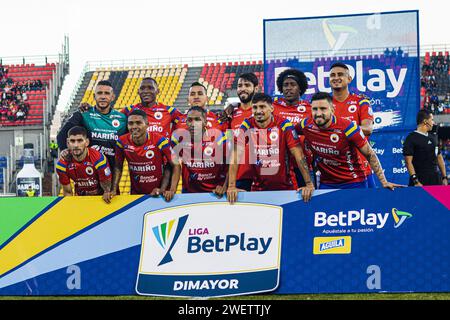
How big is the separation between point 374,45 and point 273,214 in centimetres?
492

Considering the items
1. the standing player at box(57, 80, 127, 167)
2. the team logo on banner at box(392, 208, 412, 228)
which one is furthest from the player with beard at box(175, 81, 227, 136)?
the team logo on banner at box(392, 208, 412, 228)

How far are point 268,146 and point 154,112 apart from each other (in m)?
2.19

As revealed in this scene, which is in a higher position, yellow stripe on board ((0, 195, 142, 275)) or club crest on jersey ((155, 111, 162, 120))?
club crest on jersey ((155, 111, 162, 120))

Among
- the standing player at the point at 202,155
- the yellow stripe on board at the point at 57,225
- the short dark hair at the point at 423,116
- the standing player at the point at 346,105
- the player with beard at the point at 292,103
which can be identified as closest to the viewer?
the yellow stripe on board at the point at 57,225

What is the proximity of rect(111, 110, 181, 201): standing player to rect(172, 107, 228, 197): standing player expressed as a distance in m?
0.24

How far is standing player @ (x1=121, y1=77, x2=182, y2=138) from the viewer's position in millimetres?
9531

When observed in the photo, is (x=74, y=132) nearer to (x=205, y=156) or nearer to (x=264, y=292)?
(x=205, y=156)

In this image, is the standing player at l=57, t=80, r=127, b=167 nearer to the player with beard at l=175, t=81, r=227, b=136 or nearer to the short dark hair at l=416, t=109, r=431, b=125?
the player with beard at l=175, t=81, r=227, b=136

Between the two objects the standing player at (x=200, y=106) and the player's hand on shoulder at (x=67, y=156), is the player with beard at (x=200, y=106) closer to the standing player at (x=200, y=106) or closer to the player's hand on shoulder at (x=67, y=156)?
the standing player at (x=200, y=106)

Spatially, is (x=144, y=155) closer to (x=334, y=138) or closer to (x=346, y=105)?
(x=334, y=138)

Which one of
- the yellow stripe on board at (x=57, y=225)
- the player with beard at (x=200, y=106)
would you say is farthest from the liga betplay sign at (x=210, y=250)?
the player with beard at (x=200, y=106)

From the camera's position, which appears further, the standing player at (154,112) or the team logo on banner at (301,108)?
the standing player at (154,112)

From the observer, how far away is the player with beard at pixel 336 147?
7.71 m

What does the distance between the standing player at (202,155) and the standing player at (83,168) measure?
919 millimetres
